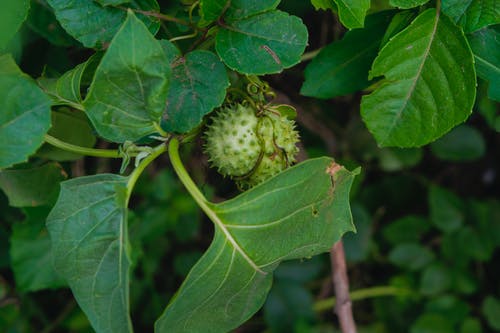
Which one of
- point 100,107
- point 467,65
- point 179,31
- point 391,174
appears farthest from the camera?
point 391,174

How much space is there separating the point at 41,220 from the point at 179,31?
688mm

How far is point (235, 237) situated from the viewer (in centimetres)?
113

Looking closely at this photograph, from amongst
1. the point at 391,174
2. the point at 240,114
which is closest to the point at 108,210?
the point at 240,114

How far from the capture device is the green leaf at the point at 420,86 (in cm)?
119

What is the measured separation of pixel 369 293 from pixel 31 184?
1330 millimetres

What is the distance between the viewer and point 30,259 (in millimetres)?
1767

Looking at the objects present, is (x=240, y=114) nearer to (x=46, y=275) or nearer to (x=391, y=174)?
(x=46, y=275)

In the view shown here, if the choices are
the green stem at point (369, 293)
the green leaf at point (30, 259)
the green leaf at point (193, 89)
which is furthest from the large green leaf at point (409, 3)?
the green stem at point (369, 293)

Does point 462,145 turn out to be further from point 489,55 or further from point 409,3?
point 409,3

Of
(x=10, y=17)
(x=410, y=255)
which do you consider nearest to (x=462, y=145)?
(x=410, y=255)

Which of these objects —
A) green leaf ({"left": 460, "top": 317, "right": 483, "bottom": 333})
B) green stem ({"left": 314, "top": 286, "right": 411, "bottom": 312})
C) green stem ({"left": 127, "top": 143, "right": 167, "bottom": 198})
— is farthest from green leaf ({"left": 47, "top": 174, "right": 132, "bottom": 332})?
green leaf ({"left": 460, "top": 317, "right": 483, "bottom": 333})

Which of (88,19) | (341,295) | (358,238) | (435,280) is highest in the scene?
(88,19)

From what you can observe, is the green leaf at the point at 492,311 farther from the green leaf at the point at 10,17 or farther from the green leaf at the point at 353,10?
the green leaf at the point at 10,17

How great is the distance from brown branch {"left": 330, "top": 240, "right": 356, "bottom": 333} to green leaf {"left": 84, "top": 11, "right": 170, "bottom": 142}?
608 millimetres
